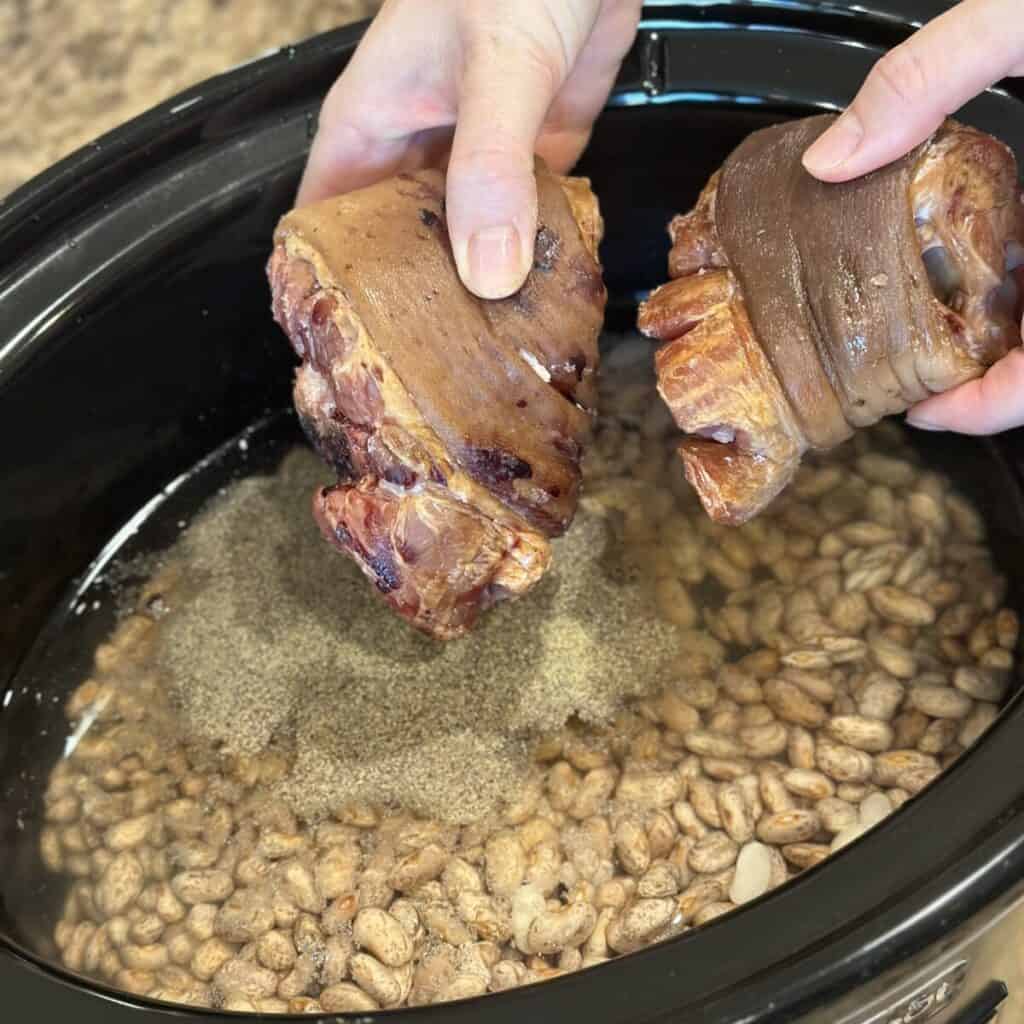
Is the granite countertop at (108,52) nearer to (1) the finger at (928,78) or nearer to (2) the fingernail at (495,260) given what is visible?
(2) the fingernail at (495,260)

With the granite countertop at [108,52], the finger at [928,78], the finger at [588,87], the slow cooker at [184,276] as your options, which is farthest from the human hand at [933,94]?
the granite countertop at [108,52]

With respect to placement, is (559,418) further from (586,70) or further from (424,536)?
(586,70)

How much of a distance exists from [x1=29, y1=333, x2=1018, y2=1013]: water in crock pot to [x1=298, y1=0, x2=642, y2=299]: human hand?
1.05ft

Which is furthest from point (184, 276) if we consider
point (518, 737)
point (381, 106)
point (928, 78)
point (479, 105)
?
point (928, 78)

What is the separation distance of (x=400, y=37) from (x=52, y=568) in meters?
0.57

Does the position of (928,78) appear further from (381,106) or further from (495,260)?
(381,106)

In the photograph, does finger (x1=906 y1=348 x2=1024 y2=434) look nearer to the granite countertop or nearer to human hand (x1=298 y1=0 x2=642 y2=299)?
human hand (x1=298 y1=0 x2=642 y2=299)

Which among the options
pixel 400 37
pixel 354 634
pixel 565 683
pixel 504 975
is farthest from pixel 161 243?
pixel 504 975

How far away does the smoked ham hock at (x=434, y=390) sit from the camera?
0.81 meters

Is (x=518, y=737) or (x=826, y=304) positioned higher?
(x=826, y=304)

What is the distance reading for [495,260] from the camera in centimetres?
82

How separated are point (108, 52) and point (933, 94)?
3.83ft

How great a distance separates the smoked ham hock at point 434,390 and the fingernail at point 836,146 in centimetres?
18

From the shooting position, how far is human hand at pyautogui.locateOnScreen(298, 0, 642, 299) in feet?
2.71
